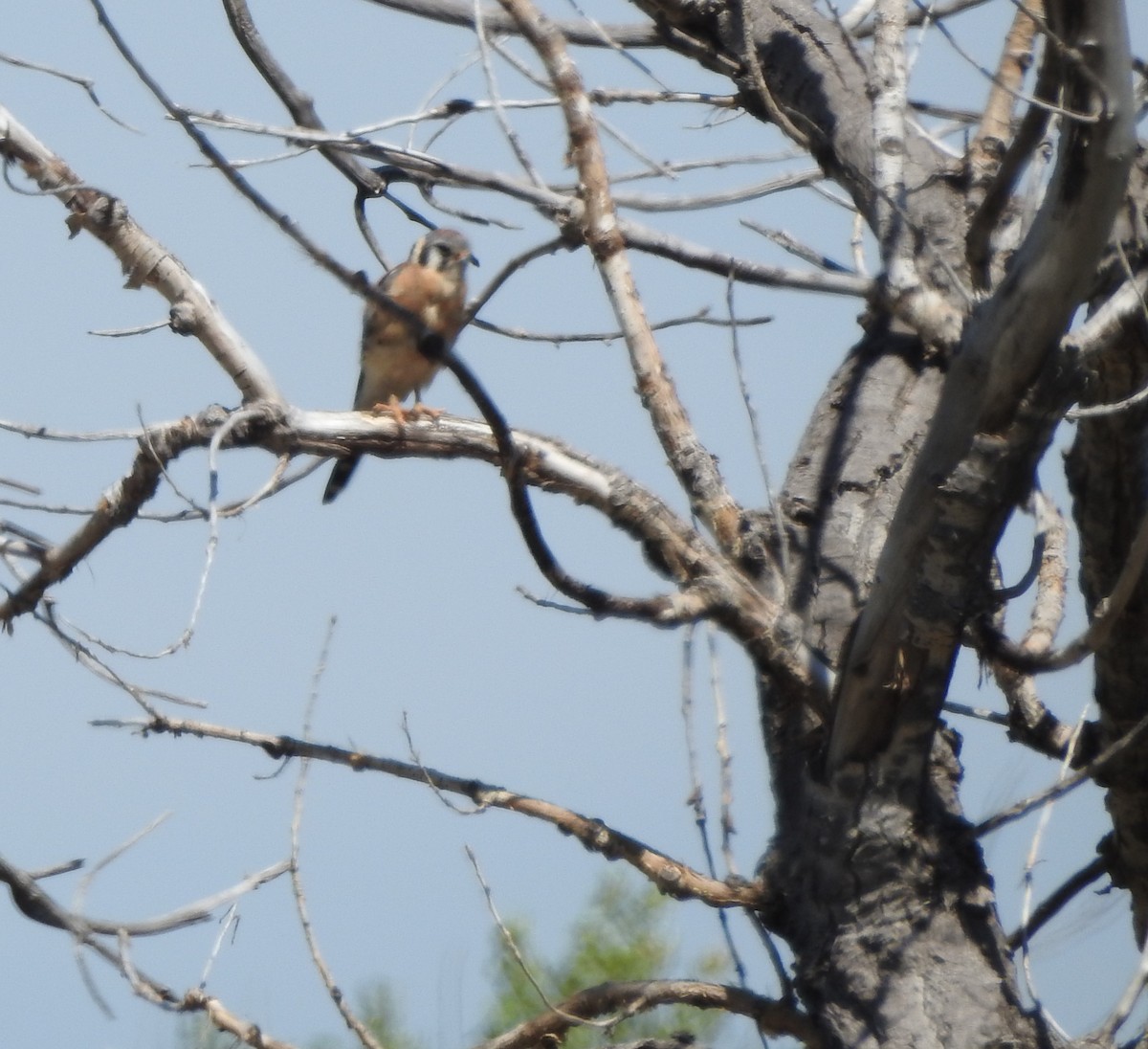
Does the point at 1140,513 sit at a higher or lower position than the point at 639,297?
lower

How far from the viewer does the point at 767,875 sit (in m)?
2.54

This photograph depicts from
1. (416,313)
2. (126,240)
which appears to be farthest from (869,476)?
(416,313)

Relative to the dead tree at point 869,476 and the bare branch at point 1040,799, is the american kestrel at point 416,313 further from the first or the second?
the bare branch at point 1040,799

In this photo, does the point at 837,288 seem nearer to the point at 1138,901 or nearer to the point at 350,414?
the point at 350,414

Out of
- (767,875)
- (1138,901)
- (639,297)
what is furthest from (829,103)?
(1138,901)

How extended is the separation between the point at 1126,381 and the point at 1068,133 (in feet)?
4.11

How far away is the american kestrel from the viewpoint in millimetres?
4934

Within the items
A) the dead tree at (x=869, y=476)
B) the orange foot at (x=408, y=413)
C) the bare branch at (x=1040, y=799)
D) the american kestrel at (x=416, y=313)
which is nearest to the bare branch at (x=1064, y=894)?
the dead tree at (x=869, y=476)

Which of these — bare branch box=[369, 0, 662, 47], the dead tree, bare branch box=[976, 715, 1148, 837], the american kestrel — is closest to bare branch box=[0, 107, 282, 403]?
the dead tree

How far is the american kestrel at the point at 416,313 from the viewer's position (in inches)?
194

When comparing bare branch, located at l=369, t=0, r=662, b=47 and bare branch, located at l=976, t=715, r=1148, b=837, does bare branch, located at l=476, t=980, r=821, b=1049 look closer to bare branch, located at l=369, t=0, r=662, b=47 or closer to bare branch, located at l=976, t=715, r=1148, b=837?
bare branch, located at l=976, t=715, r=1148, b=837

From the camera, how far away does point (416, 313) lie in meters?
4.94

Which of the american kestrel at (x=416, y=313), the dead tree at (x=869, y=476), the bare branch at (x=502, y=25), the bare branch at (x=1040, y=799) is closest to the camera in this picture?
the dead tree at (x=869, y=476)

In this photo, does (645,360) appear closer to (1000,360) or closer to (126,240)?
(1000,360)
